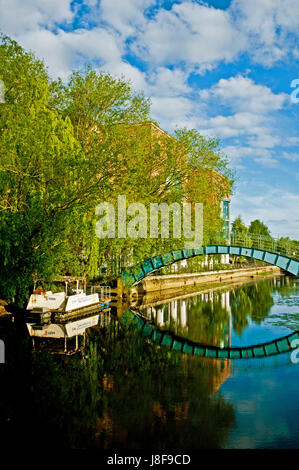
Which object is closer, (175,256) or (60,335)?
(60,335)

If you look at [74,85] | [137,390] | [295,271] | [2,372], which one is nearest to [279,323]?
[295,271]

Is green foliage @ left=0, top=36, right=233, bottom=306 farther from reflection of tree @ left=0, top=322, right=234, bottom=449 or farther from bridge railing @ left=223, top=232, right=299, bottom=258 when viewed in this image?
reflection of tree @ left=0, top=322, right=234, bottom=449

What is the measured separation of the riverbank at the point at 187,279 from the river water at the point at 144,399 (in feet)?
76.7

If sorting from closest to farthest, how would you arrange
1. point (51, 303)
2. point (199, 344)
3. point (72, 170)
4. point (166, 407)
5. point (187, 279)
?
point (166, 407)
point (72, 170)
point (199, 344)
point (51, 303)
point (187, 279)

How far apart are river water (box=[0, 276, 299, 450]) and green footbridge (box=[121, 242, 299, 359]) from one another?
37.5 inches

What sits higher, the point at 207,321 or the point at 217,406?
the point at 217,406

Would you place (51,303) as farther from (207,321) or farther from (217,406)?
(217,406)

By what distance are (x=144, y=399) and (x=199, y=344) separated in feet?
30.0

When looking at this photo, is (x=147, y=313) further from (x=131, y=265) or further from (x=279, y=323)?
(x=279, y=323)

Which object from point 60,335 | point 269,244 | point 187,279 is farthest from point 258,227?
point 60,335

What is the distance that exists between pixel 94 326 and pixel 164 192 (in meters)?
16.1

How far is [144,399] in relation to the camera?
444 inches

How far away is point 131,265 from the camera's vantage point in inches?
1368

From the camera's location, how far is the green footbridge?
1859 cm
